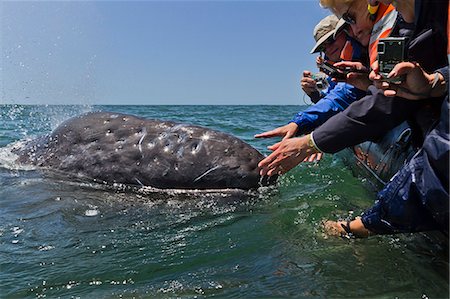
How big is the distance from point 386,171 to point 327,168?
7.12 feet

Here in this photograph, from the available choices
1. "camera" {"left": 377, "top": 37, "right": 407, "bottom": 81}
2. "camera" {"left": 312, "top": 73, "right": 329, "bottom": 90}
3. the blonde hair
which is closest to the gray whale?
the blonde hair

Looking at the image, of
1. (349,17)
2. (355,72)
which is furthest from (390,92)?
(349,17)

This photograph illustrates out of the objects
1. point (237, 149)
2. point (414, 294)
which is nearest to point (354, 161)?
point (237, 149)

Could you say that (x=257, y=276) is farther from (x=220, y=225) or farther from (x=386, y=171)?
(x=386, y=171)

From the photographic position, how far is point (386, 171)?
344 centimetres

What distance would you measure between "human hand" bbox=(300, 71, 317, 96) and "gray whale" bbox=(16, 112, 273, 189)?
264 cm

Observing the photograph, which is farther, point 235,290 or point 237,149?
point 237,149

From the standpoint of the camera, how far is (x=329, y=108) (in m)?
4.10

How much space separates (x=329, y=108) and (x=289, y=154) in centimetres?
107

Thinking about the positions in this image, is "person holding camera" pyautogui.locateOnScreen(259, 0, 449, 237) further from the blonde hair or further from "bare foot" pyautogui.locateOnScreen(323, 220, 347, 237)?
the blonde hair

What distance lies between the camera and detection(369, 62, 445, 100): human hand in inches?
96.3

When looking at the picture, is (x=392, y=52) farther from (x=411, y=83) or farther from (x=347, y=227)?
(x=347, y=227)

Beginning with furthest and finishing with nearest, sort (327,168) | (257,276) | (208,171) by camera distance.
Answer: (327,168), (208,171), (257,276)

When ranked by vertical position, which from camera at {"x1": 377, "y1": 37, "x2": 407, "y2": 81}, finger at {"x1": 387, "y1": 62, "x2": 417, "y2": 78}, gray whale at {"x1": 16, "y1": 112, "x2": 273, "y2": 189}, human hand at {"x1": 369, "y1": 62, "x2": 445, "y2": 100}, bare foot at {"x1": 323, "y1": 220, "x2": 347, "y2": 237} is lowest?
bare foot at {"x1": 323, "y1": 220, "x2": 347, "y2": 237}
